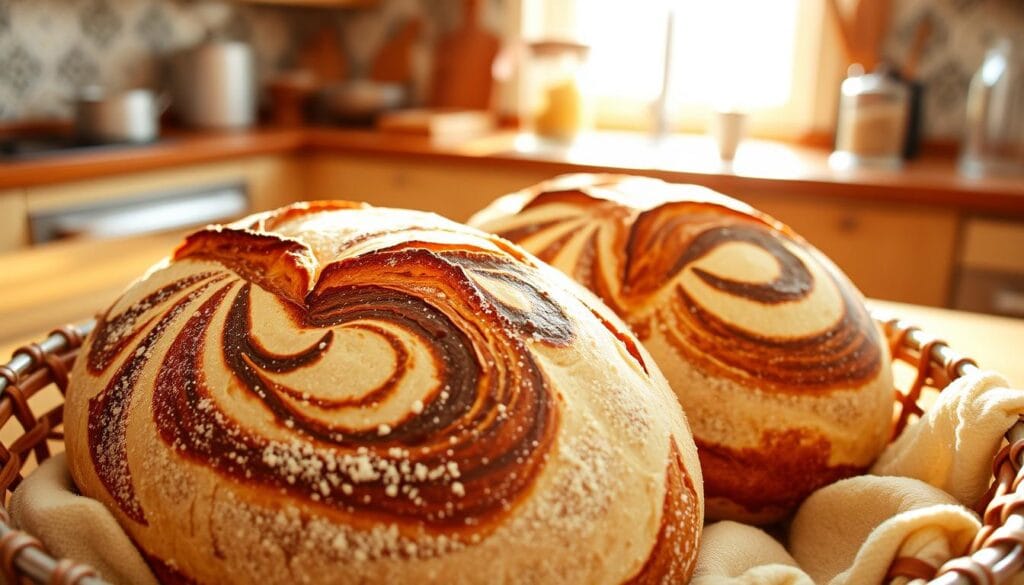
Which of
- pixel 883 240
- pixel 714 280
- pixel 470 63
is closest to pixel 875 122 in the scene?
pixel 883 240

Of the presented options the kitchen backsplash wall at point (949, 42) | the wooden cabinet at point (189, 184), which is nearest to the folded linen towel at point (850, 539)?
→ the wooden cabinet at point (189, 184)

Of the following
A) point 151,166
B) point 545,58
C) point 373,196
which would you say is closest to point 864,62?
point 545,58

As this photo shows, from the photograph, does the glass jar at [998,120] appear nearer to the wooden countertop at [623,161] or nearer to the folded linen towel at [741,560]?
the wooden countertop at [623,161]

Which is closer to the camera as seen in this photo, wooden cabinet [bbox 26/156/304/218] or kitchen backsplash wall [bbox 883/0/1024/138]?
wooden cabinet [bbox 26/156/304/218]

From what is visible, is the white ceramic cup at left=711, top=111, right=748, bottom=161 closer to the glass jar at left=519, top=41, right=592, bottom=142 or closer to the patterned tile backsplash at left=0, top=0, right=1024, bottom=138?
the glass jar at left=519, top=41, right=592, bottom=142

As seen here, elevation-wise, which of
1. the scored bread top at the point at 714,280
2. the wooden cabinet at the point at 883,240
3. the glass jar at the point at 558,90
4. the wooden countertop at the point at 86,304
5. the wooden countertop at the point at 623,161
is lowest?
the wooden cabinet at the point at 883,240

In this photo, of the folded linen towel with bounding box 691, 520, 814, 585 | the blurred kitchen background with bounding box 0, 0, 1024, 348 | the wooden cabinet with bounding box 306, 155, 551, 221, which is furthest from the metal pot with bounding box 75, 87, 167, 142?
the folded linen towel with bounding box 691, 520, 814, 585
